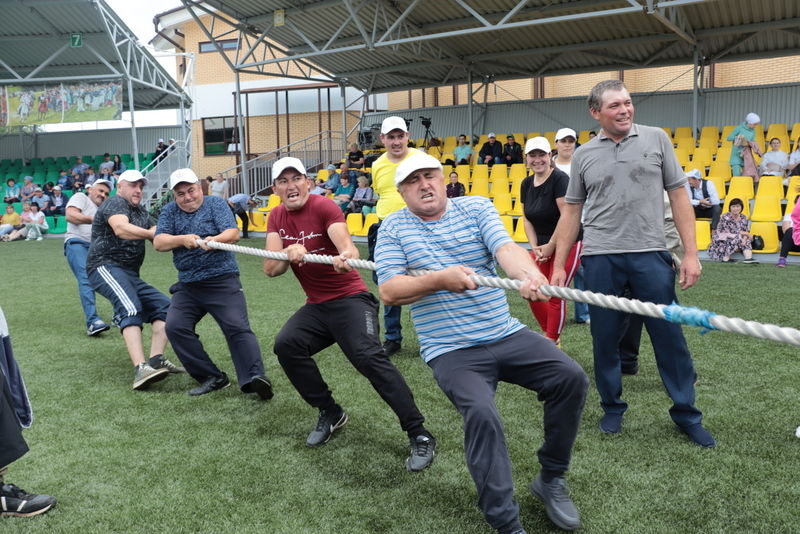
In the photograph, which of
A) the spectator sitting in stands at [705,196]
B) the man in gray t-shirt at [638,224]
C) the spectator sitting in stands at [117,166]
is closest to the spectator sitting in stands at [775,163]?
the spectator sitting in stands at [705,196]

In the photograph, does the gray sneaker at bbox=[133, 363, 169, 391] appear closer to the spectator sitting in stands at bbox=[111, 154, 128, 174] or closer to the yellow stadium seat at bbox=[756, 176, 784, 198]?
the yellow stadium seat at bbox=[756, 176, 784, 198]

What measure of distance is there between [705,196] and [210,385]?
32.9ft

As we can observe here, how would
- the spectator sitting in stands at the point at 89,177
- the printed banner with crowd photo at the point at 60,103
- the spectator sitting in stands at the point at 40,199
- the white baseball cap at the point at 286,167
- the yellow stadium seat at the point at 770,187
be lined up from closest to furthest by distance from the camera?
1. the white baseball cap at the point at 286,167
2. the yellow stadium seat at the point at 770,187
3. the printed banner with crowd photo at the point at 60,103
4. the spectator sitting in stands at the point at 40,199
5. the spectator sitting in stands at the point at 89,177

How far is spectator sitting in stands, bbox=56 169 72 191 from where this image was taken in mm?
25688

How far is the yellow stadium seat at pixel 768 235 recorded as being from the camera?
11.5m

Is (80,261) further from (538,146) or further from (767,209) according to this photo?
(767,209)

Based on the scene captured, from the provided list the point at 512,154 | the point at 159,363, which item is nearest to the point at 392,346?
the point at 159,363

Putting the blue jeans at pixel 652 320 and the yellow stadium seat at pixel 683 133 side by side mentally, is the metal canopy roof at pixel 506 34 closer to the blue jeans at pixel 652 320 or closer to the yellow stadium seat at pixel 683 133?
the yellow stadium seat at pixel 683 133

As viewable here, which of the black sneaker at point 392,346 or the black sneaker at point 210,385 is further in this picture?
the black sneaker at point 392,346

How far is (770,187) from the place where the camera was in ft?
40.7

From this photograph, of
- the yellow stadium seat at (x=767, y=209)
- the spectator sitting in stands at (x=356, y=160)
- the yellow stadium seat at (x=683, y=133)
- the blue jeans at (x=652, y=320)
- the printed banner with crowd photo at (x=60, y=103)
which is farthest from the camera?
the printed banner with crowd photo at (x=60, y=103)

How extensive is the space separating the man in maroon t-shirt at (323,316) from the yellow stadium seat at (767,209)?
10045 mm

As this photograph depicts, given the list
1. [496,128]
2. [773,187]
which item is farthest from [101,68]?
[773,187]

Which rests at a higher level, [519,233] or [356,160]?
[356,160]
